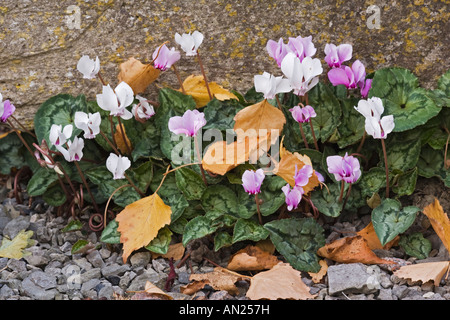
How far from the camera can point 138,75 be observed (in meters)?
2.37

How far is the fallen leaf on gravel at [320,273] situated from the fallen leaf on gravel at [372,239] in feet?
0.64

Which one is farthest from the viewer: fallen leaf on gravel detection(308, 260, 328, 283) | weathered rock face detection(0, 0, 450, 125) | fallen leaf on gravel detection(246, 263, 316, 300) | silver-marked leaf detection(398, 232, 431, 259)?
weathered rock face detection(0, 0, 450, 125)

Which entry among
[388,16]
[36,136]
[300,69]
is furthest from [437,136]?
[36,136]

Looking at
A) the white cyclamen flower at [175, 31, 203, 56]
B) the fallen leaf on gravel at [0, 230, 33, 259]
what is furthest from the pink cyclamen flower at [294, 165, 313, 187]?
the fallen leaf on gravel at [0, 230, 33, 259]

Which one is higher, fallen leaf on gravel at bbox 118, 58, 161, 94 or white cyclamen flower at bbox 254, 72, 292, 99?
white cyclamen flower at bbox 254, 72, 292, 99

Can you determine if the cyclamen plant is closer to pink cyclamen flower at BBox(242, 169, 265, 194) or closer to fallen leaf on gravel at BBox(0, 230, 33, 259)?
pink cyclamen flower at BBox(242, 169, 265, 194)

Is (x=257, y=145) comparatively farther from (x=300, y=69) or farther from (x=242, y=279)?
(x=242, y=279)

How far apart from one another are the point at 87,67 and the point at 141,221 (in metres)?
0.58

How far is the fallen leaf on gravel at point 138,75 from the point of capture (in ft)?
7.77

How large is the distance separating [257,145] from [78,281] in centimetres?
76

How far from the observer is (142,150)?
236 centimetres

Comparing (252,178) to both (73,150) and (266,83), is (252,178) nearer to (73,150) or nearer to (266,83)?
(266,83)

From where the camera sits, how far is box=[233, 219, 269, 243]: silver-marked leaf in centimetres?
206

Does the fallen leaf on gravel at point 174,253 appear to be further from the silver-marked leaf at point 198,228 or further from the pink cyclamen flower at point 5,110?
the pink cyclamen flower at point 5,110
